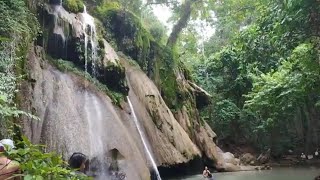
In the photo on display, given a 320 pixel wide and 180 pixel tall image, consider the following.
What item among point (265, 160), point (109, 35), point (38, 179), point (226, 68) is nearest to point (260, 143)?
point (265, 160)

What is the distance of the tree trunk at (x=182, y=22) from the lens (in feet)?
70.6

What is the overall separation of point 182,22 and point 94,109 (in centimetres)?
1201

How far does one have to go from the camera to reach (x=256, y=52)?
36.2 ft

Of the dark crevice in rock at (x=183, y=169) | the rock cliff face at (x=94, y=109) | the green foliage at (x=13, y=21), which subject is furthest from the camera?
the dark crevice in rock at (x=183, y=169)

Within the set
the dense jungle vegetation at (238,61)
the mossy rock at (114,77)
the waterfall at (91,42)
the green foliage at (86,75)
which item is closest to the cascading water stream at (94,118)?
the waterfall at (91,42)

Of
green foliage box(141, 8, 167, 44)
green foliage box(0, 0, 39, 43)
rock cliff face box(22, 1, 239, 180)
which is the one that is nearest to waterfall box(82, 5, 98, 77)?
rock cliff face box(22, 1, 239, 180)

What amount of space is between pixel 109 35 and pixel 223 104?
47.2 feet

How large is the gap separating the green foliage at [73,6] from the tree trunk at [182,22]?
8.01 m

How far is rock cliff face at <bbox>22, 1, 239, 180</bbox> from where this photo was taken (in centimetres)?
980

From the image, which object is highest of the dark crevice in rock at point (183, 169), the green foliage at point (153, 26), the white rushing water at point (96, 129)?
the green foliage at point (153, 26)

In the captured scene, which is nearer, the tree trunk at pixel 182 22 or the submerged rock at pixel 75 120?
the submerged rock at pixel 75 120

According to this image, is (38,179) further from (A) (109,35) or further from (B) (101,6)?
(B) (101,6)

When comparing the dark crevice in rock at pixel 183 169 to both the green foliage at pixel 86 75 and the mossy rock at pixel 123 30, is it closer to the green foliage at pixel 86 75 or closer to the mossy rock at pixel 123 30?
the green foliage at pixel 86 75

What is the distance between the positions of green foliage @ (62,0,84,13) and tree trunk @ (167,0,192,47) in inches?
315
